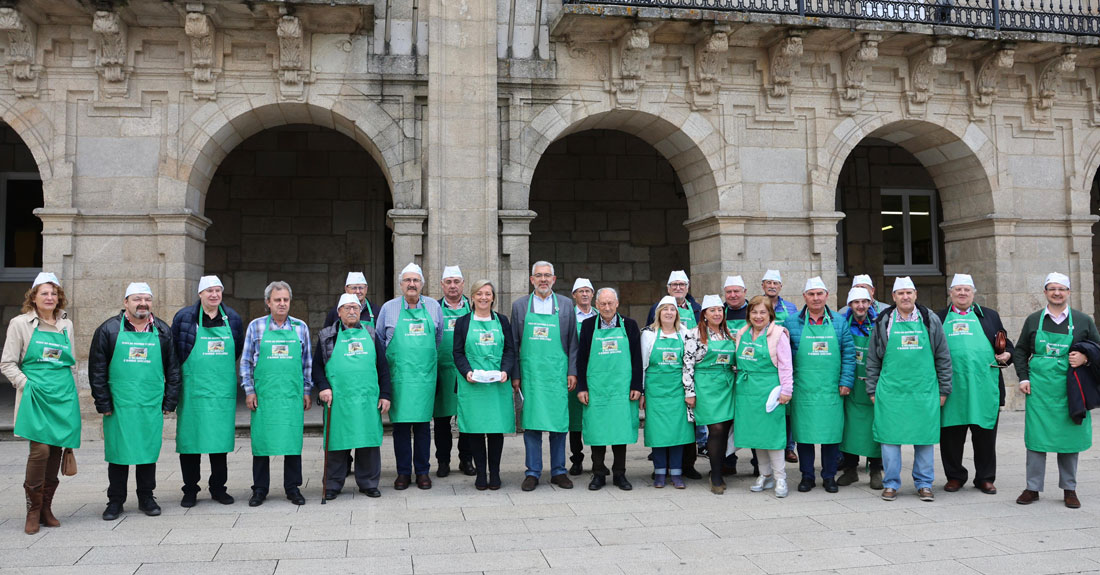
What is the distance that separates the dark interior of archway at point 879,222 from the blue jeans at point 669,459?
8325 millimetres

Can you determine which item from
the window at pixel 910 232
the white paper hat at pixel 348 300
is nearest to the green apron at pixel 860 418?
the white paper hat at pixel 348 300

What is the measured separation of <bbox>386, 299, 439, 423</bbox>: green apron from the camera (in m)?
6.98

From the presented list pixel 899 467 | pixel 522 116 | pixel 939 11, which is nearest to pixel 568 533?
pixel 899 467

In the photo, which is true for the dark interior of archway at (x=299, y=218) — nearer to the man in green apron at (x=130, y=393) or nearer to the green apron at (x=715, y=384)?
the man in green apron at (x=130, y=393)

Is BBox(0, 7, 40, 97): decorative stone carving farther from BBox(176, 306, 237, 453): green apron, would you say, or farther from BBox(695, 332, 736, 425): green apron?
BBox(695, 332, 736, 425): green apron

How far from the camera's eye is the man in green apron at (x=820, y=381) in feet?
22.2

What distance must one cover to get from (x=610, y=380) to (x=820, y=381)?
1.76m

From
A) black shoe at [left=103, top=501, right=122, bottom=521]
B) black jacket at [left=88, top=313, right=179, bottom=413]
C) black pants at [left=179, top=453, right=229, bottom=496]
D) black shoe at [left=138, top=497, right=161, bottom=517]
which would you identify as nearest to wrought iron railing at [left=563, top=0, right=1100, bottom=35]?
black jacket at [left=88, top=313, right=179, bottom=413]

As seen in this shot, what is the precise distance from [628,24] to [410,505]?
6.43m

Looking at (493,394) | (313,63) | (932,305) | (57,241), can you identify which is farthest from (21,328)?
(932,305)

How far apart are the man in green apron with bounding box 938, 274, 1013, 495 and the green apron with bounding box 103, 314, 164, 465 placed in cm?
634

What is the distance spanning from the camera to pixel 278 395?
253 inches

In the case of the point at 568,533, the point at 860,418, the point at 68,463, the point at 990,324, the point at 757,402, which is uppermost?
the point at 990,324

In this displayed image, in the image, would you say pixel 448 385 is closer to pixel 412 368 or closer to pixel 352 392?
pixel 412 368
